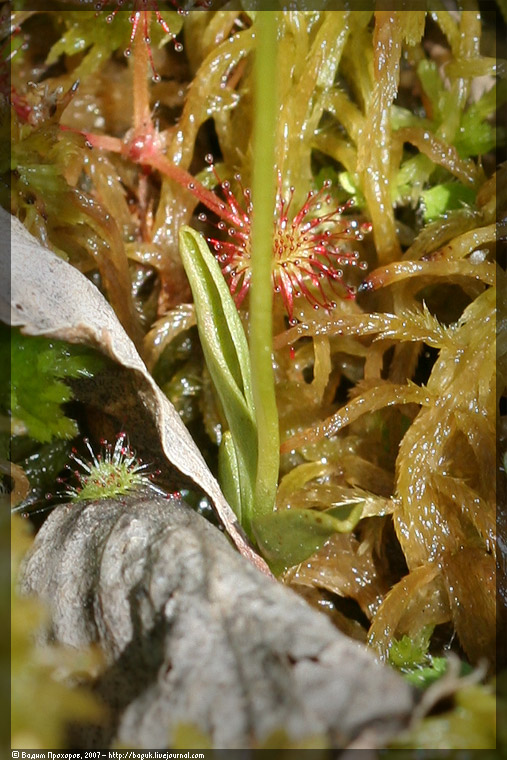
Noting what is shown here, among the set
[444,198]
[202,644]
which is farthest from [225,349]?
[444,198]

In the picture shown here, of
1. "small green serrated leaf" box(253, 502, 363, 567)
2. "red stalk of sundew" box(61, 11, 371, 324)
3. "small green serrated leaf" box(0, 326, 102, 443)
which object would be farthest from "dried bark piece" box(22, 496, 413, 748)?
"red stalk of sundew" box(61, 11, 371, 324)

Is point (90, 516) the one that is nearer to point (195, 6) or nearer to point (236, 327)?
point (236, 327)

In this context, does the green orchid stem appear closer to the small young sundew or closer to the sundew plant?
the sundew plant

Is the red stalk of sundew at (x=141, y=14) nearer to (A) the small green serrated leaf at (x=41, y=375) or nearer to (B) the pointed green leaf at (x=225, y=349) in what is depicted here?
(B) the pointed green leaf at (x=225, y=349)

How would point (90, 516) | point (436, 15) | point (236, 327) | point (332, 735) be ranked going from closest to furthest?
point (332, 735), point (90, 516), point (236, 327), point (436, 15)

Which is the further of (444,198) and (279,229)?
(444,198)

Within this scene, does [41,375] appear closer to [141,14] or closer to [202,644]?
[202,644]

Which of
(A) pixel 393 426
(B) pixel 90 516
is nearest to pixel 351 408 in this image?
(A) pixel 393 426
